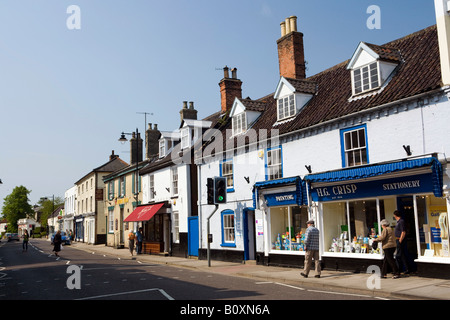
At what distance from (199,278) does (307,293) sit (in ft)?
16.7

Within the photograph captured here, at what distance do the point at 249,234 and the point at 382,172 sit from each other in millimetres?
8466

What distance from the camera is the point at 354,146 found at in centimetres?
1434

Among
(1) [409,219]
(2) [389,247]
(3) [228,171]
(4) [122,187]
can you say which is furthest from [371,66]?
(4) [122,187]

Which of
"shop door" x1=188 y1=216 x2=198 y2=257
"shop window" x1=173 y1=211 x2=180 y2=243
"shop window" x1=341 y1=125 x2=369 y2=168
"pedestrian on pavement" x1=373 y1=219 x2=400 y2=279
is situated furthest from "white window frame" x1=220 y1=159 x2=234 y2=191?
"pedestrian on pavement" x1=373 y1=219 x2=400 y2=279

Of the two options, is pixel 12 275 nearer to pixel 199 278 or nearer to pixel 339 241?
pixel 199 278

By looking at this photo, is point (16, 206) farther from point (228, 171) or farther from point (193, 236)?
point (228, 171)

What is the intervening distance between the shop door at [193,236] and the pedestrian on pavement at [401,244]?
499 inches

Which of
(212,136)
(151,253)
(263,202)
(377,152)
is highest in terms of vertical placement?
(212,136)

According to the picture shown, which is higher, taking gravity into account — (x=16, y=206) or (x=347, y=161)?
(x=16, y=206)

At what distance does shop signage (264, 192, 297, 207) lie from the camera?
54.3ft

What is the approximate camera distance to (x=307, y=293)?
33.9 feet

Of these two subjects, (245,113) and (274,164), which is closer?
(274,164)

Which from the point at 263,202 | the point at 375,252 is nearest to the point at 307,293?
the point at 375,252

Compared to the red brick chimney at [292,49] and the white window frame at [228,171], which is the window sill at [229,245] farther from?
the red brick chimney at [292,49]
